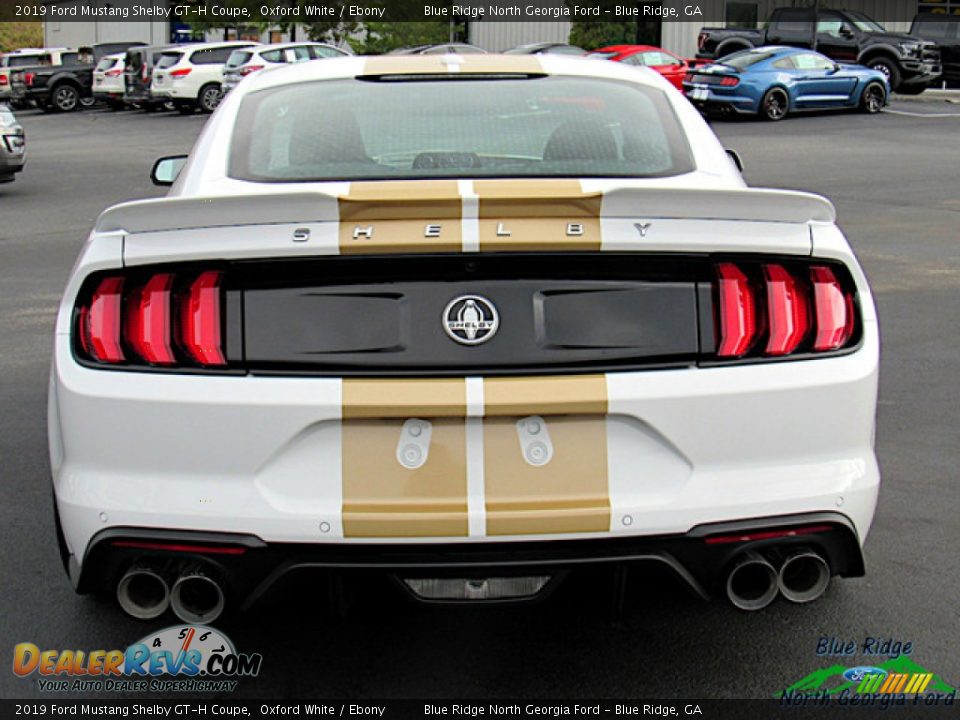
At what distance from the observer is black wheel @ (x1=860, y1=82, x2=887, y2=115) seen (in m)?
28.3

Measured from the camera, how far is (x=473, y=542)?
3088 mm

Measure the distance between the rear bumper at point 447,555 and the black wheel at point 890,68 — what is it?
32645 millimetres

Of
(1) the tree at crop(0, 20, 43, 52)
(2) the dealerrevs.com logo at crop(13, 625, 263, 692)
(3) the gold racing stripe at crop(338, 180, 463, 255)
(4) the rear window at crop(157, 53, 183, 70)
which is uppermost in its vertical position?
(3) the gold racing stripe at crop(338, 180, 463, 255)

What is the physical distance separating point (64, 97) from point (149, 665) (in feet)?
130

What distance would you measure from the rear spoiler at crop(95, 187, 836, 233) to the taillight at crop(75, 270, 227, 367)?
0.14 meters

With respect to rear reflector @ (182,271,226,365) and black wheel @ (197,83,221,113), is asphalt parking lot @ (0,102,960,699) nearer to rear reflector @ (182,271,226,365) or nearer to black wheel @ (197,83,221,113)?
rear reflector @ (182,271,226,365)

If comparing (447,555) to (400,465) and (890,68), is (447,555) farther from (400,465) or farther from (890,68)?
(890,68)

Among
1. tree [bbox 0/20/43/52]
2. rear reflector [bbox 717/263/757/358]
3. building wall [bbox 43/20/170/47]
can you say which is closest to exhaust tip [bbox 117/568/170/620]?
rear reflector [bbox 717/263/757/358]

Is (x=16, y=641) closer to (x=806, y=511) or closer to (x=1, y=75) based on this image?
(x=806, y=511)

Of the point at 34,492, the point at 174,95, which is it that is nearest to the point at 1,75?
the point at 174,95

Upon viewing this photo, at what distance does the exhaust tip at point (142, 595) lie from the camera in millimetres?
3229

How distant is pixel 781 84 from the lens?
27094 millimetres

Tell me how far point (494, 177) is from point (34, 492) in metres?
2.38

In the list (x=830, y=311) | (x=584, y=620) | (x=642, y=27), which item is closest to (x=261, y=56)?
(x=642, y=27)
